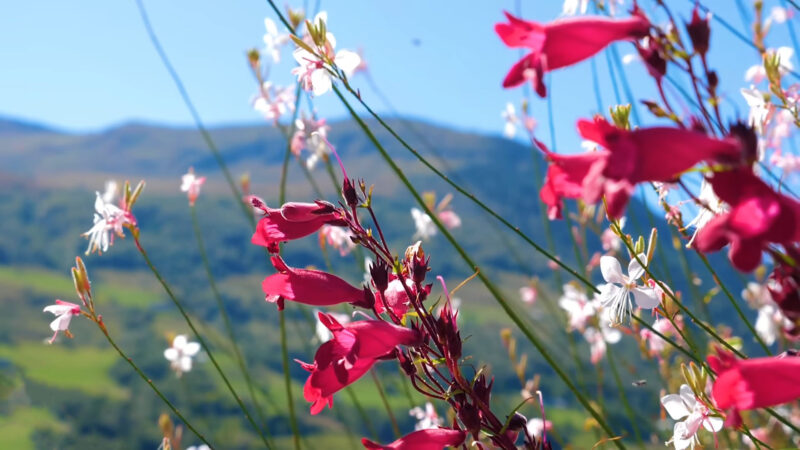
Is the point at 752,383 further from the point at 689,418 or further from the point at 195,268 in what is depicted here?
the point at 195,268

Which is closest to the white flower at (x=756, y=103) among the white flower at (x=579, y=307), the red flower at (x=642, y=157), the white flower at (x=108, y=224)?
the red flower at (x=642, y=157)

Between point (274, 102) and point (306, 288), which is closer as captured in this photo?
point (306, 288)

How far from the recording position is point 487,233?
89.2 metres

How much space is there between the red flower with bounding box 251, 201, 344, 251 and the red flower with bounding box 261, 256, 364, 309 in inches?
1.7

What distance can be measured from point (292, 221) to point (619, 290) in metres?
0.85

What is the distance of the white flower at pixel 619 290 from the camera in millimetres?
1620

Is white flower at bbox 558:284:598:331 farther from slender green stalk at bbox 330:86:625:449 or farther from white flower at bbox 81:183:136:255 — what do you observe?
white flower at bbox 81:183:136:255

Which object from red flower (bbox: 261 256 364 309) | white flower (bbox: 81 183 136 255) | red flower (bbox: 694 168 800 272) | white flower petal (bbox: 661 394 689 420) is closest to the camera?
red flower (bbox: 694 168 800 272)

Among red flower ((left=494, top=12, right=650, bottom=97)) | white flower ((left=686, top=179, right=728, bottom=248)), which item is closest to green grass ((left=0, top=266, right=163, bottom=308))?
white flower ((left=686, top=179, right=728, bottom=248))

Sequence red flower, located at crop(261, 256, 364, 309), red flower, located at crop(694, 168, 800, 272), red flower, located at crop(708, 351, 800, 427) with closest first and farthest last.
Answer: red flower, located at crop(694, 168, 800, 272), red flower, located at crop(708, 351, 800, 427), red flower, located at crop(261, 256, 364, 309)

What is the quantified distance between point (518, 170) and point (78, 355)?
7588 centimetres

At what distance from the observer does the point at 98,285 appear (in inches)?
2579

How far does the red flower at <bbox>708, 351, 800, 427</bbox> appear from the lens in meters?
0.82

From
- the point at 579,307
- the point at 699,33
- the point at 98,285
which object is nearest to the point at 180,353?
the point at 579,307
